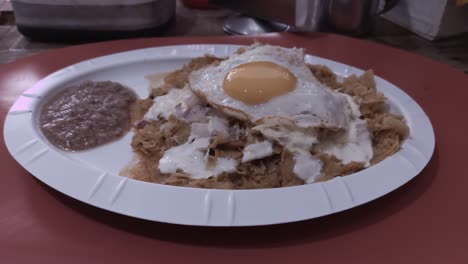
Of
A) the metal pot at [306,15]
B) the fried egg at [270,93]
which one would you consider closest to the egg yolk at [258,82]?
the fried egg at [270,93]

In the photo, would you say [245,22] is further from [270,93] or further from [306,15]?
[270,93]

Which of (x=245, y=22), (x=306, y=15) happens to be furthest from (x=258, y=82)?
(x=245, y=22)

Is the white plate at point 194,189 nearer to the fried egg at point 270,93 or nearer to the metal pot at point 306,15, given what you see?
the fried egg at point 270,93

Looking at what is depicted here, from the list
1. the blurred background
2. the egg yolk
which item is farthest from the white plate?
the blurred background

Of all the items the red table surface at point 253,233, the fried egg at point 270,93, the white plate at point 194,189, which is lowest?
the red table surface at point 253,233

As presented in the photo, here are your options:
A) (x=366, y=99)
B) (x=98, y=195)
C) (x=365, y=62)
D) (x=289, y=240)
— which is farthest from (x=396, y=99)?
(x=98, y=195)

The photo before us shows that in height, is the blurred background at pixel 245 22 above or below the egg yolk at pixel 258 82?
below
